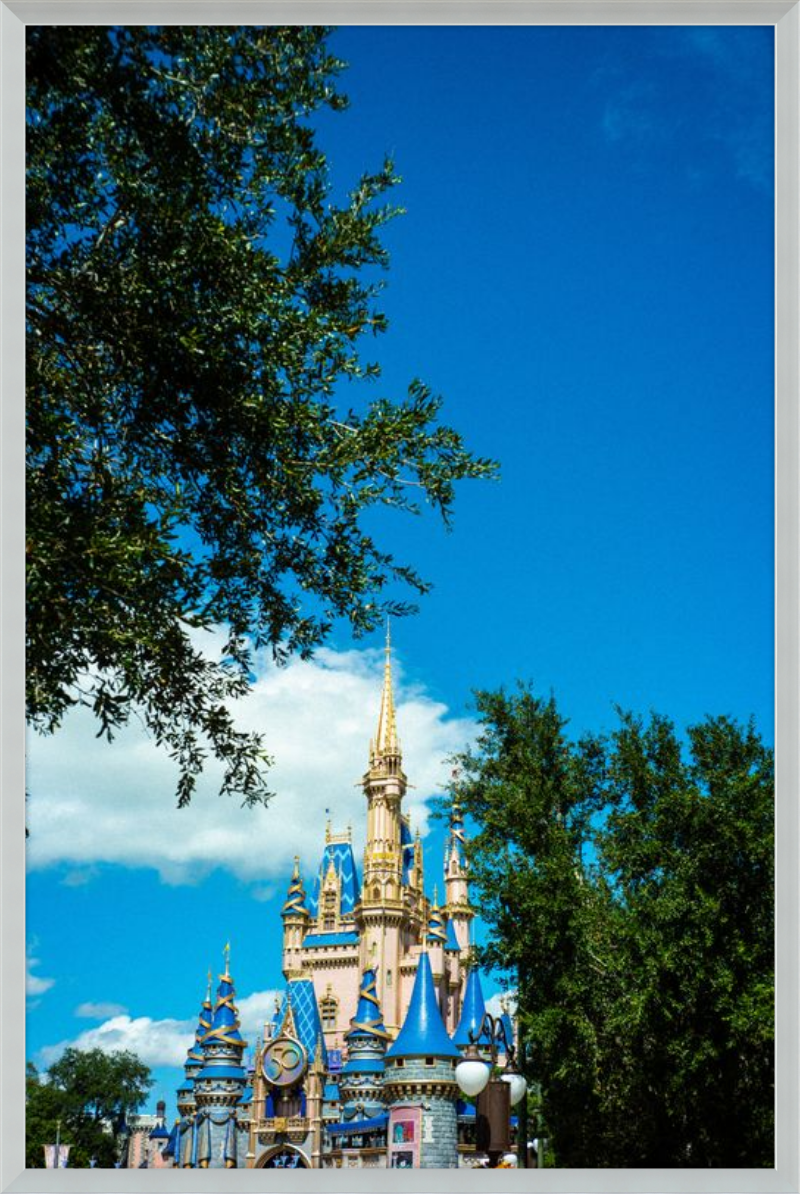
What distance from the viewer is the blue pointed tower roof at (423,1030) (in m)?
31.8

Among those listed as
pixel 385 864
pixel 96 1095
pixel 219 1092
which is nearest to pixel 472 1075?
pixel 219 1092

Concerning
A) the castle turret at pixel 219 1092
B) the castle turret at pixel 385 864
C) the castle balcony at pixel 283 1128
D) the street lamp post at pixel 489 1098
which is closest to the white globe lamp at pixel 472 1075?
the street lamp post at pixel 489 1098

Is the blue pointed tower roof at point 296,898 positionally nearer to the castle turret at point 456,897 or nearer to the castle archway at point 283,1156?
the castle turret at point 456,897

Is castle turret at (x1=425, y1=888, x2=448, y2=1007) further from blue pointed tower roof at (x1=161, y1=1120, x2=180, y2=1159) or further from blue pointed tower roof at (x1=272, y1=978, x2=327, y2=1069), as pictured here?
blue pointed tower roof at (x1=161, y1=1120, x2=180, y2=1159)

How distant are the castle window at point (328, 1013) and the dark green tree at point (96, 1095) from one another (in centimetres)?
966

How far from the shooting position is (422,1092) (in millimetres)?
31156

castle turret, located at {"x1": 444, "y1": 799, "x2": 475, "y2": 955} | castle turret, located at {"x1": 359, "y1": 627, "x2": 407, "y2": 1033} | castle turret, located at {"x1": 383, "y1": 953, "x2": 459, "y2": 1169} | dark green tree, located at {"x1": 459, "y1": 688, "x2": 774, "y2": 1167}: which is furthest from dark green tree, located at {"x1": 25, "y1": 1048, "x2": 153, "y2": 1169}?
Result: dark green tree, located at {"x1": 459, "y1": 688, "x2": 774, "y2": 1167}

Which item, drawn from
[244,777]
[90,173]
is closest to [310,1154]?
[244,777]

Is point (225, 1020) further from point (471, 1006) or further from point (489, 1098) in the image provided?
point (489, 1098)

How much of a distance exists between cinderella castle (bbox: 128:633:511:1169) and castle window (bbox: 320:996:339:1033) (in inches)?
3.1
